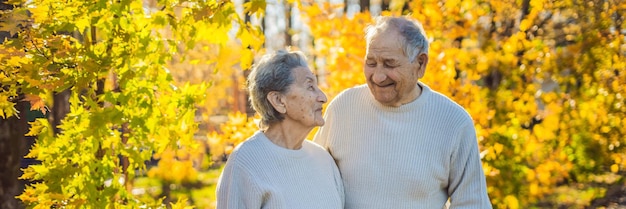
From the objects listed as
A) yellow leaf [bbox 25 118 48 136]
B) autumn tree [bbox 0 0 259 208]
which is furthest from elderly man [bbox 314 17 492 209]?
yellow leaf [bbox 25 118 48 136]

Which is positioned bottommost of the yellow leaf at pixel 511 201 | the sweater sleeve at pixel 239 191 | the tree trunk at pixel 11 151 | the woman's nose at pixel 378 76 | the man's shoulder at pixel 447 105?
the yellow leaf at pixel 511 201

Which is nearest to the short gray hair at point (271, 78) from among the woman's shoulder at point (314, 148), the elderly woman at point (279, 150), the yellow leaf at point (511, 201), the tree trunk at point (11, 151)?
the elderly woman at point (279, 150)

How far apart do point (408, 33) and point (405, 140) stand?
398 millimetres

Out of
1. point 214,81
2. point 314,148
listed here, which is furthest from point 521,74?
point 314,148

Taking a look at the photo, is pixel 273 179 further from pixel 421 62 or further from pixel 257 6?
pixel 257 6

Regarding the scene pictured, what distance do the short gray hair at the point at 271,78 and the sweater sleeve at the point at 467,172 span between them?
62 centimetres

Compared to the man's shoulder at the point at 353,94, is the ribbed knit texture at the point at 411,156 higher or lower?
lower

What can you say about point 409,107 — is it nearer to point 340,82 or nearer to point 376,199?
point 376,199

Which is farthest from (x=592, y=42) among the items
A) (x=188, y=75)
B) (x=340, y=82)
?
(x=188, y=75)

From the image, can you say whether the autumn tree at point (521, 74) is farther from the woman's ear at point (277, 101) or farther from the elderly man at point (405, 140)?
the woman's ear at point (277, 101)

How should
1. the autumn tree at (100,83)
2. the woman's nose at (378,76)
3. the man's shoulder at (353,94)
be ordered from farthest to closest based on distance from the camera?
the autumn tree at (100,83), the man's shoulder at (353,94), the woman's nose at (378,76)

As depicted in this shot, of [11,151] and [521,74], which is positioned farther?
[521,74]

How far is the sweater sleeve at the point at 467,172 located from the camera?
2676 millimetres

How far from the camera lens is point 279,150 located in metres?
2.55
